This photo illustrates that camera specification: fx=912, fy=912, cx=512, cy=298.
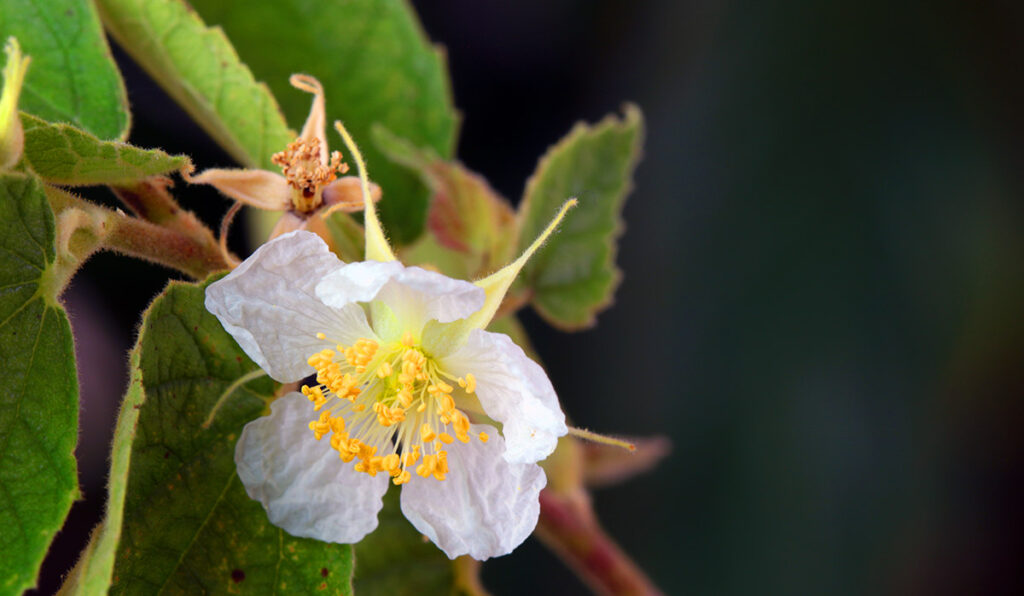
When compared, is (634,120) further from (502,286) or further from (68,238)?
(68,238)

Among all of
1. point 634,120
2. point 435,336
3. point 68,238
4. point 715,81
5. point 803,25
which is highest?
point 803,25

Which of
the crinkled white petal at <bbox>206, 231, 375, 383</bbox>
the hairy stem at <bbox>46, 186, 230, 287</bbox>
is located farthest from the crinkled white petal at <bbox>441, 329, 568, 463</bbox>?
the hairy stem at <bbox>46, 186, 230, 287</bbox>

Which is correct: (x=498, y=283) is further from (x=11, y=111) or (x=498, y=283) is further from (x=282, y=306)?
(x=11, y=111)

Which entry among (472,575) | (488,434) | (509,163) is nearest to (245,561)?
(488,434)

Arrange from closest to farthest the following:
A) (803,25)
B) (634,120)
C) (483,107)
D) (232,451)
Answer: (232,451) < (634,120) < (803,25) < (483,107)

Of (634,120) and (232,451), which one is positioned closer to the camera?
(232,451)

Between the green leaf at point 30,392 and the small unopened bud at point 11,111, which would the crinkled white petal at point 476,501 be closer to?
the green leaf at point 30,392

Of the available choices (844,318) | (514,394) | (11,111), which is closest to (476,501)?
(514,394)
